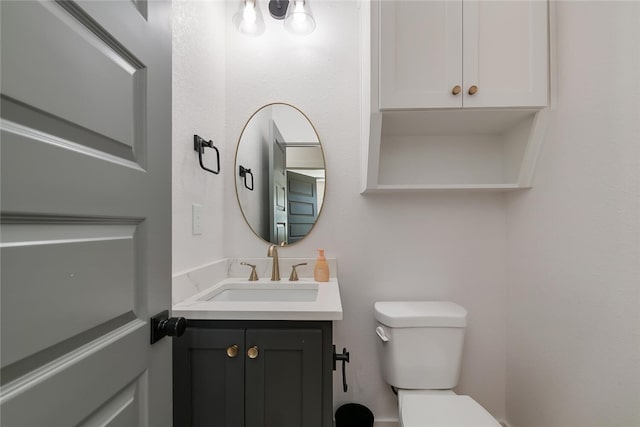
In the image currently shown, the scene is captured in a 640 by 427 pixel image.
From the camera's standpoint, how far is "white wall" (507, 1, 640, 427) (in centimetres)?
86

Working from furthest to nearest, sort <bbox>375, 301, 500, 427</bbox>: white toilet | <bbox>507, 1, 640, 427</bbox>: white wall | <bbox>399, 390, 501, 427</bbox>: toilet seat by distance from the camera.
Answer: <bbox>375, 301, 500, 427</bbox>: white toilet, <bbox>399, 390, 501, 427</bbox>: toilet seat, <bbox>507, 1, 640, 427</bbox>: white wall

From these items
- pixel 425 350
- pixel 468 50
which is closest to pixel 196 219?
pixel 425 350

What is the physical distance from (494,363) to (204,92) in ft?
6.79

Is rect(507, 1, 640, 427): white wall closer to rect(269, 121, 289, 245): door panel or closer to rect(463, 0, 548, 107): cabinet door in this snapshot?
rect(463, 0, 548, 107): cabinet door

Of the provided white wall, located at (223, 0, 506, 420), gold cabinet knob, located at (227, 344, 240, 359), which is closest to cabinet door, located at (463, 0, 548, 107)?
white wall, located at (223, 0, 506, 420)

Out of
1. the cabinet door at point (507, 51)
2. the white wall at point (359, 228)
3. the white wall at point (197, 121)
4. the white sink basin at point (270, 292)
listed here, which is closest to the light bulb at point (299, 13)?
the white wall at point (359, 228)

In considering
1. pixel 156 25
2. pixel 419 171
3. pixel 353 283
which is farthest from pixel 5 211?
pixel 419 171

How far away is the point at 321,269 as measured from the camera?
144 centimetres

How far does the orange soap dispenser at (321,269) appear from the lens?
1.44 m

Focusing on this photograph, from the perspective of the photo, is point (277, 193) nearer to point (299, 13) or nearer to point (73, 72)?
point (299, 13)

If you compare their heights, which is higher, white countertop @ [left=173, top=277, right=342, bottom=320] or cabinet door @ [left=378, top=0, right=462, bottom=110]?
cabinet door @ [left=378, top=0, right=462, bottom=110]

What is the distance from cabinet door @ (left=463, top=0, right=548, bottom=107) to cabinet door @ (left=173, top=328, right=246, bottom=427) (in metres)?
1.36

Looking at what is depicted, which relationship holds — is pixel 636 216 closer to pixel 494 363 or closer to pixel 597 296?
pixel 597 296

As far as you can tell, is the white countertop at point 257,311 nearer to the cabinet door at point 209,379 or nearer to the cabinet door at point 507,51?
the cabinet door at point 209,379
